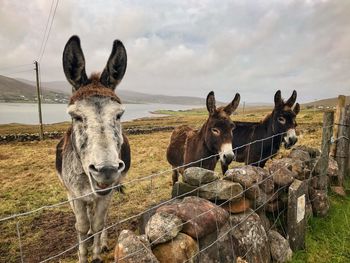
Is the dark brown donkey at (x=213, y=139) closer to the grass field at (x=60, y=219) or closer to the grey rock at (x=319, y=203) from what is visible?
the grass field at (x=60, y=219)

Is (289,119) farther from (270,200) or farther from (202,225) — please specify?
(202,225)

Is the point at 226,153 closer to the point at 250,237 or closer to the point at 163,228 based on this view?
the point at 250,237

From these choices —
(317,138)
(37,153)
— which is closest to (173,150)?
(317,138)

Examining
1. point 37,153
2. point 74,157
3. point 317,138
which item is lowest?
point 37,153

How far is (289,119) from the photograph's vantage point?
7.43m

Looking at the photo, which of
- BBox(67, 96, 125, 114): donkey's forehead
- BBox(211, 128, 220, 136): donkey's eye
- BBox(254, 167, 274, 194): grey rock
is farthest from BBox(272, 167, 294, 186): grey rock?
BBox(67, 96, 125, 114): donkey's forehead

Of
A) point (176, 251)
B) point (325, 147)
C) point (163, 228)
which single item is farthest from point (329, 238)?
point (163, 228)

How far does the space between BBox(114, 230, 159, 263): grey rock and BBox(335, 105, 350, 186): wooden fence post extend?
6.58 meters

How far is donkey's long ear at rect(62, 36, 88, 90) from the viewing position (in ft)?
11.2

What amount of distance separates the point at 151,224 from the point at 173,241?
31 cm

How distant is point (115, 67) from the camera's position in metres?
3.87

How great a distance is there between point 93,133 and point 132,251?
1288 millimetres

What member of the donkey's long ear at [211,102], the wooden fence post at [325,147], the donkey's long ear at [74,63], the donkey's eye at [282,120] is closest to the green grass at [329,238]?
the wooden fence post at [325,147]

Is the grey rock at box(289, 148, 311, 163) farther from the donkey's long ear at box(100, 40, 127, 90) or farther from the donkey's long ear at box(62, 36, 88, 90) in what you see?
the donkey's long ear at box(62, 36, 88, 90)
